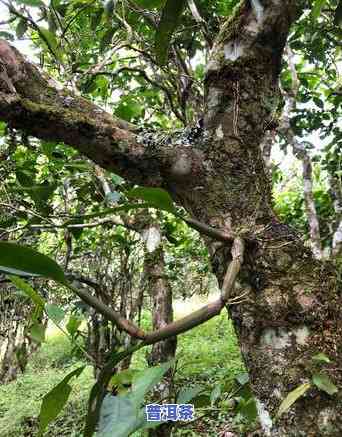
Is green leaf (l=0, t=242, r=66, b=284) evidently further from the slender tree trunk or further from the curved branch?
the slender tree trunk

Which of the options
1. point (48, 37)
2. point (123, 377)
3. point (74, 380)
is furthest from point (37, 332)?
point (74, 380)

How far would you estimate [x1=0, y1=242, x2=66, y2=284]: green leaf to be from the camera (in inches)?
12.8

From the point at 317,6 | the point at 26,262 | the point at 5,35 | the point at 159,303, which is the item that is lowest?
the point at 26,262

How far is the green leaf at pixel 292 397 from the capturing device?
491 mm

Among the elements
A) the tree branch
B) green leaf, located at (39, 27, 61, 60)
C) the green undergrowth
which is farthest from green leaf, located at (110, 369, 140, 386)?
the green undergrowth

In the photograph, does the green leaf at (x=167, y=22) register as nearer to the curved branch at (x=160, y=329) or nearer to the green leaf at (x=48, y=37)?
A: the curved branch at (x=160, y=329)

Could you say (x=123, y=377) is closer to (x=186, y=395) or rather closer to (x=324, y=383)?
(x=186, y=395)

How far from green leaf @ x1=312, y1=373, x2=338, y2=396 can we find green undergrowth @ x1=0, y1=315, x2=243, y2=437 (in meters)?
1.48

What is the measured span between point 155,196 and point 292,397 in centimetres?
28

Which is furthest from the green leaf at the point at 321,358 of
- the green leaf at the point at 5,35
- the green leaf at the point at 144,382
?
the green leaf at the point at 5,35

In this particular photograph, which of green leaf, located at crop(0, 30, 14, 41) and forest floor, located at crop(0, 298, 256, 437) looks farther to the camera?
forest floor, located at crop(0, 298, 256, 437)

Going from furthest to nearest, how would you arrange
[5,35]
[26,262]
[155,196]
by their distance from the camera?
[5,35], [155,196], [26,262]

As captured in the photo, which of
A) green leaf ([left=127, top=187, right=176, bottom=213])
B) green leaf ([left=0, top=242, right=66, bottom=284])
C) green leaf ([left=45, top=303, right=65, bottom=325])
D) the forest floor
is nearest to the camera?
green leaf ([left=0, top=242, right=66, bottom=284])

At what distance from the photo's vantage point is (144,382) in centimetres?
52
